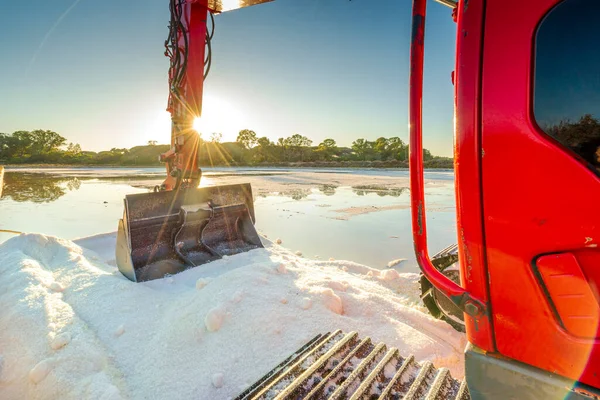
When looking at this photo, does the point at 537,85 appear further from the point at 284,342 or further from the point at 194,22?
the point at 194,22

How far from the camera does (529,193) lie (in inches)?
39.3

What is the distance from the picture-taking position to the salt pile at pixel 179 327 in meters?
1.80

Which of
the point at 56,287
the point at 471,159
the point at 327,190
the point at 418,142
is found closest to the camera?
the point at 471,159

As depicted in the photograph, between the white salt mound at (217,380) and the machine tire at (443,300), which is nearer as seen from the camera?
the white salt mound at (217,380)

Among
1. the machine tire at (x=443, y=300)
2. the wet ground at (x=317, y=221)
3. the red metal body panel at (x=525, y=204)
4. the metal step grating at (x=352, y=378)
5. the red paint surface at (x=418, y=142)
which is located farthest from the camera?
the wet ground at (x=317, y=221)

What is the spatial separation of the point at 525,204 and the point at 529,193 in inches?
1.5

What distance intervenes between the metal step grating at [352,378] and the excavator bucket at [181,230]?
2.25m

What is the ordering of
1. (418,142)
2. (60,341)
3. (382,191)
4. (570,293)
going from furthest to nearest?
(382,191) < (60,341) < (418,142) < (570,293)

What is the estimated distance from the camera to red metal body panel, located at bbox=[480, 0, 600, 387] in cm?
94

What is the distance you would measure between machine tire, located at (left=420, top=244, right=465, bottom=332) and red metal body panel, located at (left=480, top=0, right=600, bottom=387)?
112 centimetres

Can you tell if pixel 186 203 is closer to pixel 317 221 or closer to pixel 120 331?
pixel 120 331

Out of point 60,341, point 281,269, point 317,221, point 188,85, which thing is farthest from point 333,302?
point 317,221

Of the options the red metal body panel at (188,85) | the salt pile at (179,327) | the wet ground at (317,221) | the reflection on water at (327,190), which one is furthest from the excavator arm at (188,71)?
the reflection on water at (327,190)

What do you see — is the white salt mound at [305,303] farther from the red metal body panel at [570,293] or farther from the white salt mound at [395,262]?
the white salt mound at [395,262]
